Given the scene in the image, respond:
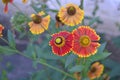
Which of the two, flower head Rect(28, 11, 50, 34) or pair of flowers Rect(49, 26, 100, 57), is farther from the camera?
flower head Rect(28, 11, 50, 34)

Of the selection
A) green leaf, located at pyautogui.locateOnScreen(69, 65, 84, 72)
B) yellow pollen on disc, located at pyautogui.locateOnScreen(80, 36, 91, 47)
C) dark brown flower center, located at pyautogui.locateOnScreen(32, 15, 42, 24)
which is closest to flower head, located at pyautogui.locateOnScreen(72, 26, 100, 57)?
yellow pollen on disc, located at pyautogui.locateOnScreen(80, 36, 91, 47)

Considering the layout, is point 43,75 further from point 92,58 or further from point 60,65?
point 92,58

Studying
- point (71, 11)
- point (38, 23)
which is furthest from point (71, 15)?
point (38, 23)

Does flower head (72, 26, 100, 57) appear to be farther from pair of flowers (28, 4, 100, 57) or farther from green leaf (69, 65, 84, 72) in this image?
green leaf (69, 65, 84, 72)

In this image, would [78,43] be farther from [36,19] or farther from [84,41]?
[36,19]

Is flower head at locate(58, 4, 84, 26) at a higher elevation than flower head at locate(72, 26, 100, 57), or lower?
higher
